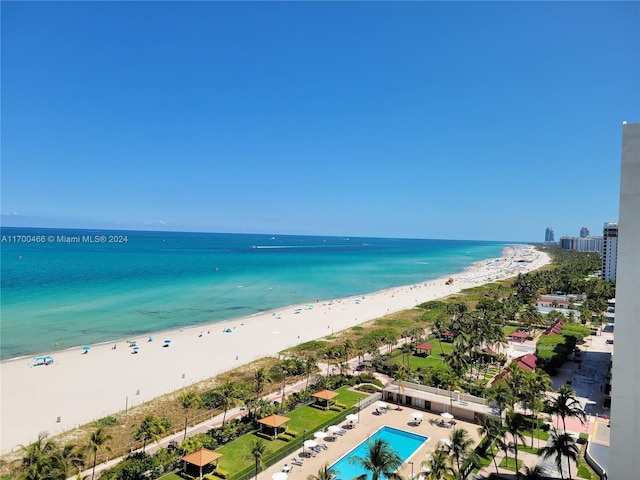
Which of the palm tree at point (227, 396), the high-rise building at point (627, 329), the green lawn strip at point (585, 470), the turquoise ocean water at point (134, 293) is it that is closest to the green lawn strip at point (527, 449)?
the green lawn strip at point (585, 470)

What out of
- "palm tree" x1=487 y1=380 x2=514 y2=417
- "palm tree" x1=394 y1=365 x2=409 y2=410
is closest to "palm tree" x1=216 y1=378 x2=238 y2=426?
"palm tree" x1=394 y1=365 x2=409 y2=410

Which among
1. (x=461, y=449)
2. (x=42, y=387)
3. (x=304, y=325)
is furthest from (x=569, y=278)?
(x=42, y=387)

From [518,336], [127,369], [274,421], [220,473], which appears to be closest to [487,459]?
[274,421]

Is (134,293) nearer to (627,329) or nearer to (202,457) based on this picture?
(202,457)

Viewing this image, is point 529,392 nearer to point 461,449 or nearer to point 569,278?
point 461,449

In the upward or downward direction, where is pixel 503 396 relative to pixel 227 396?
upward

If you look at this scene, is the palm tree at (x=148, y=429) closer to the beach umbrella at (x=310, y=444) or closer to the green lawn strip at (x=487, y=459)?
the beach umbrella at (x=310, y=444)
